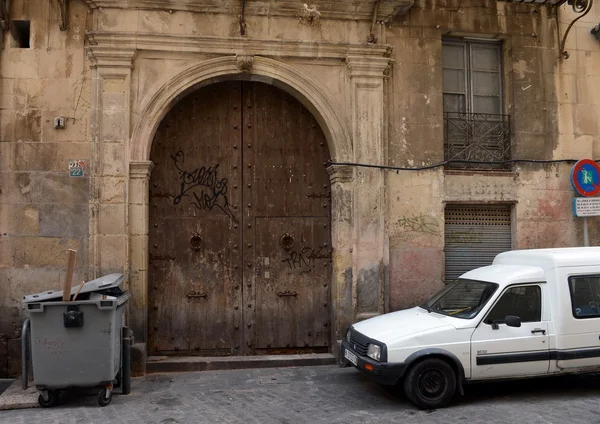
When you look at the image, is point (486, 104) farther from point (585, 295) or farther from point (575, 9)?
point (585, 295)

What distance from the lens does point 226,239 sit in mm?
8055

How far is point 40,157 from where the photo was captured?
740 cm

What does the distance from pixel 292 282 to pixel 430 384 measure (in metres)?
2.85

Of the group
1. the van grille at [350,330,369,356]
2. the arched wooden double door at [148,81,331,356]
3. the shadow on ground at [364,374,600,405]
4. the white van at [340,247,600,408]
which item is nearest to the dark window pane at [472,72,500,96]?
the arched wooden double door at [148,81,331,356]

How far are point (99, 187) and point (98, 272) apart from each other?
1128mm

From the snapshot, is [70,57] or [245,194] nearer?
[70,57]

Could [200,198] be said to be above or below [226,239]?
above

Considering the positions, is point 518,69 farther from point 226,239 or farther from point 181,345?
point 181,345

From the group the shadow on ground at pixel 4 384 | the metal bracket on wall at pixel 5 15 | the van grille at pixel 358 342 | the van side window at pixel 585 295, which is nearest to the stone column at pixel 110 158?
the metal bracket on wall at pixel 5 15

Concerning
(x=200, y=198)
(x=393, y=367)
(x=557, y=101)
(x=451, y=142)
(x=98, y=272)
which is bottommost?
(x=393, y=367)

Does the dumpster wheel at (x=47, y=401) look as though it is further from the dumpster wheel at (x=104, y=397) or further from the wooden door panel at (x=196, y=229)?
the wooden door panel at (x=196, y=229)

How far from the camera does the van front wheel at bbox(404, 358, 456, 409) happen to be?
5789 millimetres

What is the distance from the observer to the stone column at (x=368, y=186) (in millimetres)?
7859

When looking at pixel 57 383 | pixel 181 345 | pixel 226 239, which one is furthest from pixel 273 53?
pixel 57 383
